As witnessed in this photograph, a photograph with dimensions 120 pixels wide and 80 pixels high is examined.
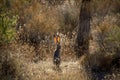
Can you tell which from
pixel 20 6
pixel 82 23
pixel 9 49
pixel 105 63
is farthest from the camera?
pixel 20 6

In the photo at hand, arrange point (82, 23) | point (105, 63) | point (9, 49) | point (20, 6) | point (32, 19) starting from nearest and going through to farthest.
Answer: point (9, 49) < point (105, 63) < point (82, 23) < point (32, 19) < point (20, 6)

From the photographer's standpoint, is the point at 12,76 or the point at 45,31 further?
the point at 45,31

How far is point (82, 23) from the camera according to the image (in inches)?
467

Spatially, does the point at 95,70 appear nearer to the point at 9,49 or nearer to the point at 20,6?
the point at 9,49

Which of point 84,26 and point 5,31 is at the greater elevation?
point 5,31

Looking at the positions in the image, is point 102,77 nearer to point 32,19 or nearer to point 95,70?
point 95,70

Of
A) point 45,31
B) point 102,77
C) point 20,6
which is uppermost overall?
point 20,6

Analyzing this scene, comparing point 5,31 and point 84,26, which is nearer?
point 5,31

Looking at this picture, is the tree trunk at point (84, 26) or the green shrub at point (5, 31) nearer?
the green shrub at point (5, 31)

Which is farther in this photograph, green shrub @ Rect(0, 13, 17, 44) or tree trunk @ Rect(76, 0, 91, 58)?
tree trunk @ Rect(76, 0, 91, 58)

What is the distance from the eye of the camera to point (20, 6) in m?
13.7

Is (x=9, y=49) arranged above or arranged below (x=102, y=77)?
above

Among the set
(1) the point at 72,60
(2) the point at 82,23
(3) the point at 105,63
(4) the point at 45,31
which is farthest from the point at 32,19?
(3) the point at 105,63

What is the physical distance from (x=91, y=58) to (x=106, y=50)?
0.50m
